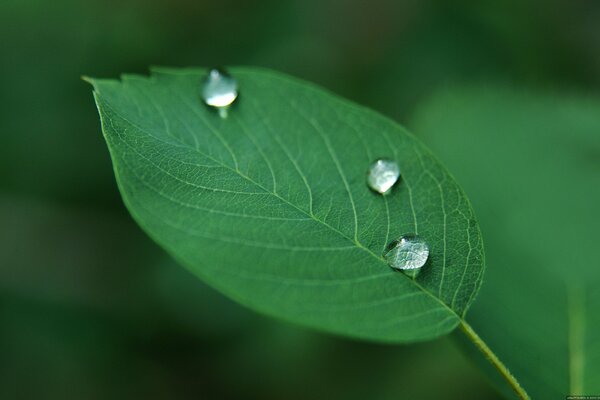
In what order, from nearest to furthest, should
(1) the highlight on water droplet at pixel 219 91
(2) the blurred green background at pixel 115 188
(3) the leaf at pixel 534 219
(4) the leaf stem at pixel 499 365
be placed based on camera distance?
(4) the leaf stem at pixel 499 365 → (1) the highlight on water droplet at pixel 219 91 → (3) the leaf at pixel 534 219 → (2) the blurred green background at pixel 115 188

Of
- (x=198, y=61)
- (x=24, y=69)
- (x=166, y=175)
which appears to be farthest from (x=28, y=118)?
(x=166, y=175)

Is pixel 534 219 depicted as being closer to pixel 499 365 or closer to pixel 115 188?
pixel 499 365

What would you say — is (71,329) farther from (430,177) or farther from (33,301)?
(430,177)

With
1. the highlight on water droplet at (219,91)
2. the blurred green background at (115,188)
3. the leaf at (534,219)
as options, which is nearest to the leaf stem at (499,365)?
the leaf at (534,219)

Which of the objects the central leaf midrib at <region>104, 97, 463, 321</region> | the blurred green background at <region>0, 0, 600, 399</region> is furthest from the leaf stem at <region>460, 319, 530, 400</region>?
the blurred green background at <region>0, 0, 600, 399</region>

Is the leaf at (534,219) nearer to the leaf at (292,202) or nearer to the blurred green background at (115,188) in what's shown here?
the blurred green background at (115,188)

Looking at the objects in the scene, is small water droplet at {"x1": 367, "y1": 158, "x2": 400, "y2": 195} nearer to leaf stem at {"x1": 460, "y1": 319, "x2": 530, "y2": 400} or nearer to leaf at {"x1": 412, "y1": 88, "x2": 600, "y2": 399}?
leaf stem at {"x1": 460, "y1": 319, "x2": 530, "y2": 400}

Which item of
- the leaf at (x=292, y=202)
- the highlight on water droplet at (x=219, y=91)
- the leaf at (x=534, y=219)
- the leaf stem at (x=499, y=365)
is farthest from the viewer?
the leaf at (x=534, y=219)
